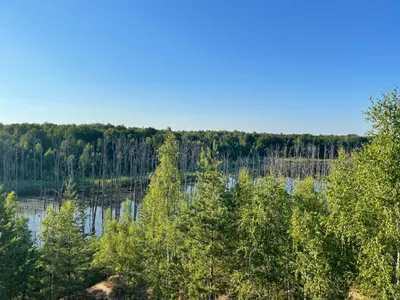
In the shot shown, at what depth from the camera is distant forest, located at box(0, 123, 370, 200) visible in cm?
4800

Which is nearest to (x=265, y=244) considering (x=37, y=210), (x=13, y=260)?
(x=13, y=260)

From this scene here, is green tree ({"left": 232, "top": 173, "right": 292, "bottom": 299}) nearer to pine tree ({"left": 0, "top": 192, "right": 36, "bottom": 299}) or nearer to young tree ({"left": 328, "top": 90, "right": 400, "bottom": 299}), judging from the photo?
young tree ({"left": 328, "top": 90, "right": 400, "bottom": 299})

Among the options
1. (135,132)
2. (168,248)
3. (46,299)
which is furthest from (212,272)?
(135,132)

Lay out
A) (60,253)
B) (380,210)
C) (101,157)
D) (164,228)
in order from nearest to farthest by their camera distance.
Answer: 1. (380,210)
2. (164,228)
3. (60,253)
4. (101,157)

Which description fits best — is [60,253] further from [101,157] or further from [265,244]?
[101,157]

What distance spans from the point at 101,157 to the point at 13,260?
4560 centimetres

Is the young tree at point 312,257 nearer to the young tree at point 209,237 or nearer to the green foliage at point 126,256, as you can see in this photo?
the young tree at point 209,237

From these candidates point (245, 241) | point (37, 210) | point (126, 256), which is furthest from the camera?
point (37, 210)

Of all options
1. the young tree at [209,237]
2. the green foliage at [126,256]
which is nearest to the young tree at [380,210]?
the young tree at [209,237]

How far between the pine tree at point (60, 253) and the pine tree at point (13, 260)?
92cm

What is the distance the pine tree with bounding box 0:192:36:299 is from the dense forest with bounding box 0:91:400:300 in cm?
6

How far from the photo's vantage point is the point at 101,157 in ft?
202

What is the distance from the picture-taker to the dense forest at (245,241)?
33.8ft

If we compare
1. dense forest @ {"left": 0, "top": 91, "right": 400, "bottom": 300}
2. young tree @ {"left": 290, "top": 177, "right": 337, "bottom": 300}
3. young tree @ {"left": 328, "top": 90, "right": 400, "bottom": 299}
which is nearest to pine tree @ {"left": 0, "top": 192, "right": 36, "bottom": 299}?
dense forest @ {"left": 0, "top": 91, "right": 400, "bottom": 300}
